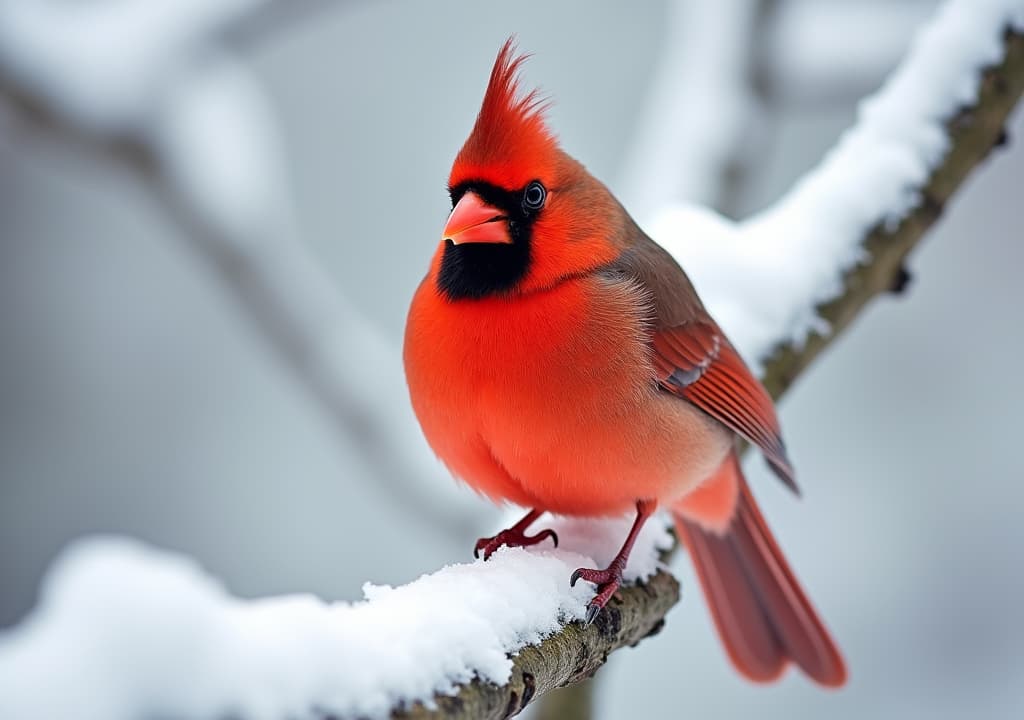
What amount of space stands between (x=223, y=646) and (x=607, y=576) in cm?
78

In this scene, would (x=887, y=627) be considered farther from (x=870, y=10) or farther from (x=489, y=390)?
(x=489, y=390)

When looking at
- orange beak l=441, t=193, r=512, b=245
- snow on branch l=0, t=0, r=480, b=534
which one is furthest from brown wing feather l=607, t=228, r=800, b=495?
snow on branch l=0, t=0, r=480, b=534

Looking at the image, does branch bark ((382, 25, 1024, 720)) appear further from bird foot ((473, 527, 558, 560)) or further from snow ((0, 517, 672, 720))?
snow ((0, 517, 672, 720))

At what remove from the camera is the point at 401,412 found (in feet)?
12.7

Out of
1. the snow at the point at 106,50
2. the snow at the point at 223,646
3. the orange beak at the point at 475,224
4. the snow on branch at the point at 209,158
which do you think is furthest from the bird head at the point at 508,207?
the snow at the point at 106,50

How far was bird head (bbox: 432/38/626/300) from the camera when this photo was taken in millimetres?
1786

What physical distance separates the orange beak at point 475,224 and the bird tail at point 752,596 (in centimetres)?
66

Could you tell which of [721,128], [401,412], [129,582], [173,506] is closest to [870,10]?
[721,128]

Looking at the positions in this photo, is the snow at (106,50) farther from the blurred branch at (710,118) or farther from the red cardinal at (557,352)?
the red cardinal at (557,352)

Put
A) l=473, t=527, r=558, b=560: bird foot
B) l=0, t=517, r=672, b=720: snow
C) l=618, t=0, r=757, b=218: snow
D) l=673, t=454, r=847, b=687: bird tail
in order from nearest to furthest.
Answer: l=0, t=517, r=672, b=720: snow → l=473, t=527, r=558, b=560: bird foot → l=673, t=454, r=847, b=687: bird tail → l=618, t=0, r=757, b=218: snow

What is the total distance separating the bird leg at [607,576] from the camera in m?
1.49

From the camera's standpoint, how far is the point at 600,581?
1559 mm

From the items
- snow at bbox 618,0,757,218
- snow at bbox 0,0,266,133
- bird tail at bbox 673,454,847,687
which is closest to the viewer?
bird tail at bbox 673,454,847,687

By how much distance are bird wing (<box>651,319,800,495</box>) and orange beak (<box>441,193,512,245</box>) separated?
0.29 metres
